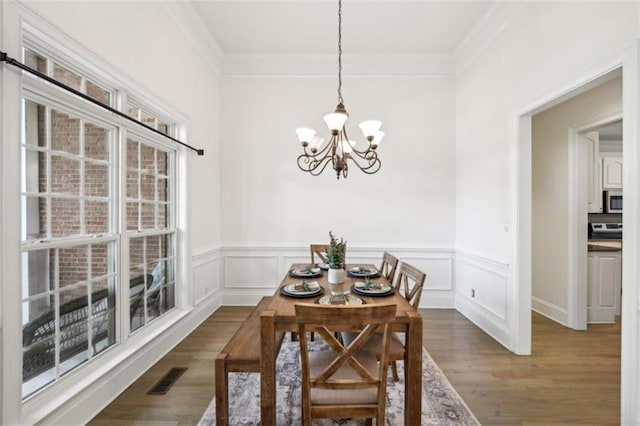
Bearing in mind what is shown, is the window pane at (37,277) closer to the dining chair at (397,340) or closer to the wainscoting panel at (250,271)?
the dining chair at (397,340)

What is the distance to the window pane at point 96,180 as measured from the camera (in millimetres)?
2037

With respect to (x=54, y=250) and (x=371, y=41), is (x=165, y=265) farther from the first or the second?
(x=371, y=41)

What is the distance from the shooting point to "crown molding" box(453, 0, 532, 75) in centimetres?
285

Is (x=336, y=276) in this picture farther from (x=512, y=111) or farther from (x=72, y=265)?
(x=512, y=111)

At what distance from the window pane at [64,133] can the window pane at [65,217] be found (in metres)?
0.32

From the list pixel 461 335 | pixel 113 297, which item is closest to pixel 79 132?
pixel 113 297

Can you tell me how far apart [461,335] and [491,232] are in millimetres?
1153

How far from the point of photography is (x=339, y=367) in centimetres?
144

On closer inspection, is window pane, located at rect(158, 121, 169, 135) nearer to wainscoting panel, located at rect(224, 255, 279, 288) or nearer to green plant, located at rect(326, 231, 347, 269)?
wainscoting panel, located at rect(224, 255, 279, 288)

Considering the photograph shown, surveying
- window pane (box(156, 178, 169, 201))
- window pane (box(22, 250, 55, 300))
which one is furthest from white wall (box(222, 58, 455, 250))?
window pane (box(22, 250, 55, 300))

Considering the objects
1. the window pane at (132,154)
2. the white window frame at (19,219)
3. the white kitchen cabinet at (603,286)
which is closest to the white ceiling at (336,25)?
the white window frame at (19,219)

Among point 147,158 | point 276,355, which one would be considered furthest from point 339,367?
point 147,158

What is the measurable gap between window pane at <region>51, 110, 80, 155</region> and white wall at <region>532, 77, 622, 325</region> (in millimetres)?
4709

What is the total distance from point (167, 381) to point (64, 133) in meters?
1.91
